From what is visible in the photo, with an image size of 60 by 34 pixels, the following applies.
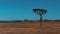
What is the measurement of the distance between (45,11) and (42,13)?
0.85m

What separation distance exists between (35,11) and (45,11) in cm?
198

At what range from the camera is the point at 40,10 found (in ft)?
121

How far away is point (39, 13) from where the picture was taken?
37312mm

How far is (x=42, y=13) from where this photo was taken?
Result: 123 ft

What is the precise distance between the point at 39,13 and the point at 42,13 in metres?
0.61

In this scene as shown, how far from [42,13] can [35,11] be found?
1391 millimetres

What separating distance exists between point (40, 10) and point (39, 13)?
66 cm

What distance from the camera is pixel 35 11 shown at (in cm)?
3756

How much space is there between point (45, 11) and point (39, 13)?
1402 millimetres

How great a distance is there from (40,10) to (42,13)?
853mm
